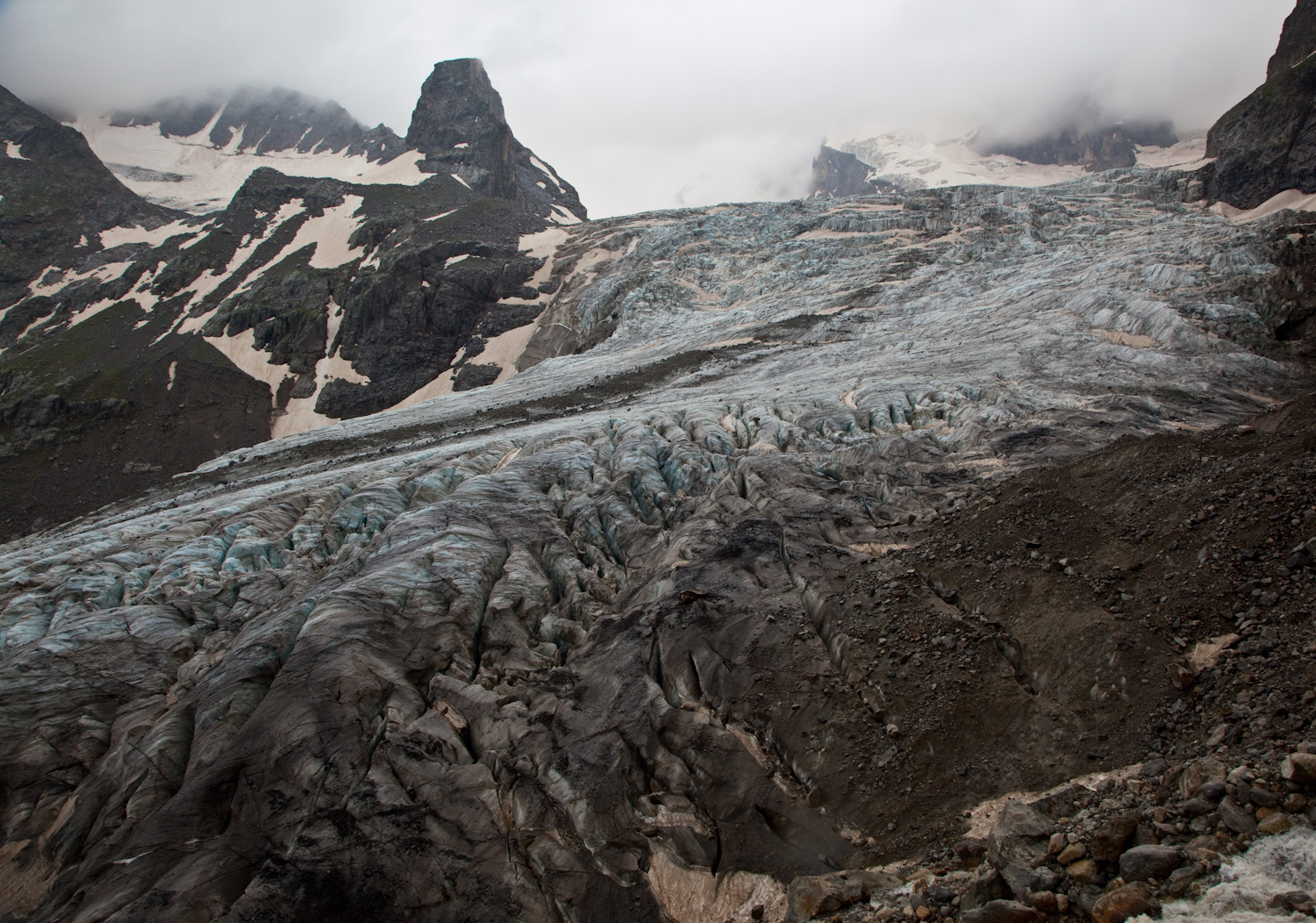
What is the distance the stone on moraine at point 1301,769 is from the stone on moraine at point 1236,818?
67cm

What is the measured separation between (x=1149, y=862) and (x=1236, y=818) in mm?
1160

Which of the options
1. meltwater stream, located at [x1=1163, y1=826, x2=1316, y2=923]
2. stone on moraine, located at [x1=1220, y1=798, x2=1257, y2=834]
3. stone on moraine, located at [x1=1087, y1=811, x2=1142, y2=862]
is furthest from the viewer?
stone on moraine, located at [x1=1087, y1=811, x2=1142, y2=862]

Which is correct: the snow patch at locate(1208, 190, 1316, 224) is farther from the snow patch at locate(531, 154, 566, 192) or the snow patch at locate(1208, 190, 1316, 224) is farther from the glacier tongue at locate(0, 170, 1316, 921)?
the snow patch at locate(531, 154, 566, 192)

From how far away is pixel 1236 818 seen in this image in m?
7.71

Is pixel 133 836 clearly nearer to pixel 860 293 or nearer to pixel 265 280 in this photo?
pixel 860 293

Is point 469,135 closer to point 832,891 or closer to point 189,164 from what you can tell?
point 189,164

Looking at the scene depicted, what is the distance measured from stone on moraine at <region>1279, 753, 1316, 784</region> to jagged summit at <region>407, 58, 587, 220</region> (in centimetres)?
15584

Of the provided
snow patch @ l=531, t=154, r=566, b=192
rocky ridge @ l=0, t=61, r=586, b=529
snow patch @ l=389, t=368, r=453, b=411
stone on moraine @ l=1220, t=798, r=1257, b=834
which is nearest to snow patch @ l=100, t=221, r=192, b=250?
rocky ridge @ l=0, t=61, r=586, b=529

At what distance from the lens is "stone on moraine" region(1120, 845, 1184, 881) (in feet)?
25.2

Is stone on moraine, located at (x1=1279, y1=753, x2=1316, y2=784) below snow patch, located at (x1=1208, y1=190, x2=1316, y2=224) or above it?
below

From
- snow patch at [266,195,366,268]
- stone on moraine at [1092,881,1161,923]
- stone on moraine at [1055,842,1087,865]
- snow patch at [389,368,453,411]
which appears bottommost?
stone on moraine at [1055,842,1087,865]

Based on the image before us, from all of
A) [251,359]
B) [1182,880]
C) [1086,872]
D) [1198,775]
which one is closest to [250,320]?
[251,359]

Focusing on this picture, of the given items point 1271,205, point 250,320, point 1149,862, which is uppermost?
point 250,320

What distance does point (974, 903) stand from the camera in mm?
8898
